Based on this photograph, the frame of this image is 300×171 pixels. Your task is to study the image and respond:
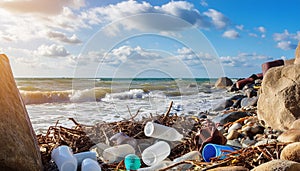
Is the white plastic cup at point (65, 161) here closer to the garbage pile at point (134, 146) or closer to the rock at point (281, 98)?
the garbage pile at point (134, 146)

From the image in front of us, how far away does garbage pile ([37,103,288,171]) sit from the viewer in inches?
99.0

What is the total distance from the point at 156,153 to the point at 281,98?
1721 mm

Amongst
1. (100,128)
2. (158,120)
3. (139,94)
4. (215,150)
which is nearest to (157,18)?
(158,120)

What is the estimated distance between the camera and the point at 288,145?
199 centimetres

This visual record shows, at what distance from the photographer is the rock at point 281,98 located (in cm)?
348

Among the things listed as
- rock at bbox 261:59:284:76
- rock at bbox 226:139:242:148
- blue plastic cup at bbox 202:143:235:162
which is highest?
rock at bbox 261:59:284:76

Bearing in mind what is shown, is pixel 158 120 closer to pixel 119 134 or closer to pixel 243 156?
pixel 119 134

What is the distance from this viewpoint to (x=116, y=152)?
2883mm

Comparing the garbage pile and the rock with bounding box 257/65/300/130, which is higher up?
the rock with bounding box 257/65/300/130

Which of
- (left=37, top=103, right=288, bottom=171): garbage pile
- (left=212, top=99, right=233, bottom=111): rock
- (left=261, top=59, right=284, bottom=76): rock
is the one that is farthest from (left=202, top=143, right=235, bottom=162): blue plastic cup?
(left=261, top=59, right=284, bottom=76): rock

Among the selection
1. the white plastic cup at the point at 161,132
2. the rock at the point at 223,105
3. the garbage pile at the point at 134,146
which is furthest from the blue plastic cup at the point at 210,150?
the rock at the point at 223,105

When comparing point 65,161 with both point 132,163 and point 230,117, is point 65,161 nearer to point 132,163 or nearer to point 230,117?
point 132,163

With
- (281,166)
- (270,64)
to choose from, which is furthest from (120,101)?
(270,64)

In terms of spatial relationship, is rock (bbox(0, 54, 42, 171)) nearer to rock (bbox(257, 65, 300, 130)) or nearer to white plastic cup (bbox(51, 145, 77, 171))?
white plastic cup (bbox(51, 145, 77, 171))
